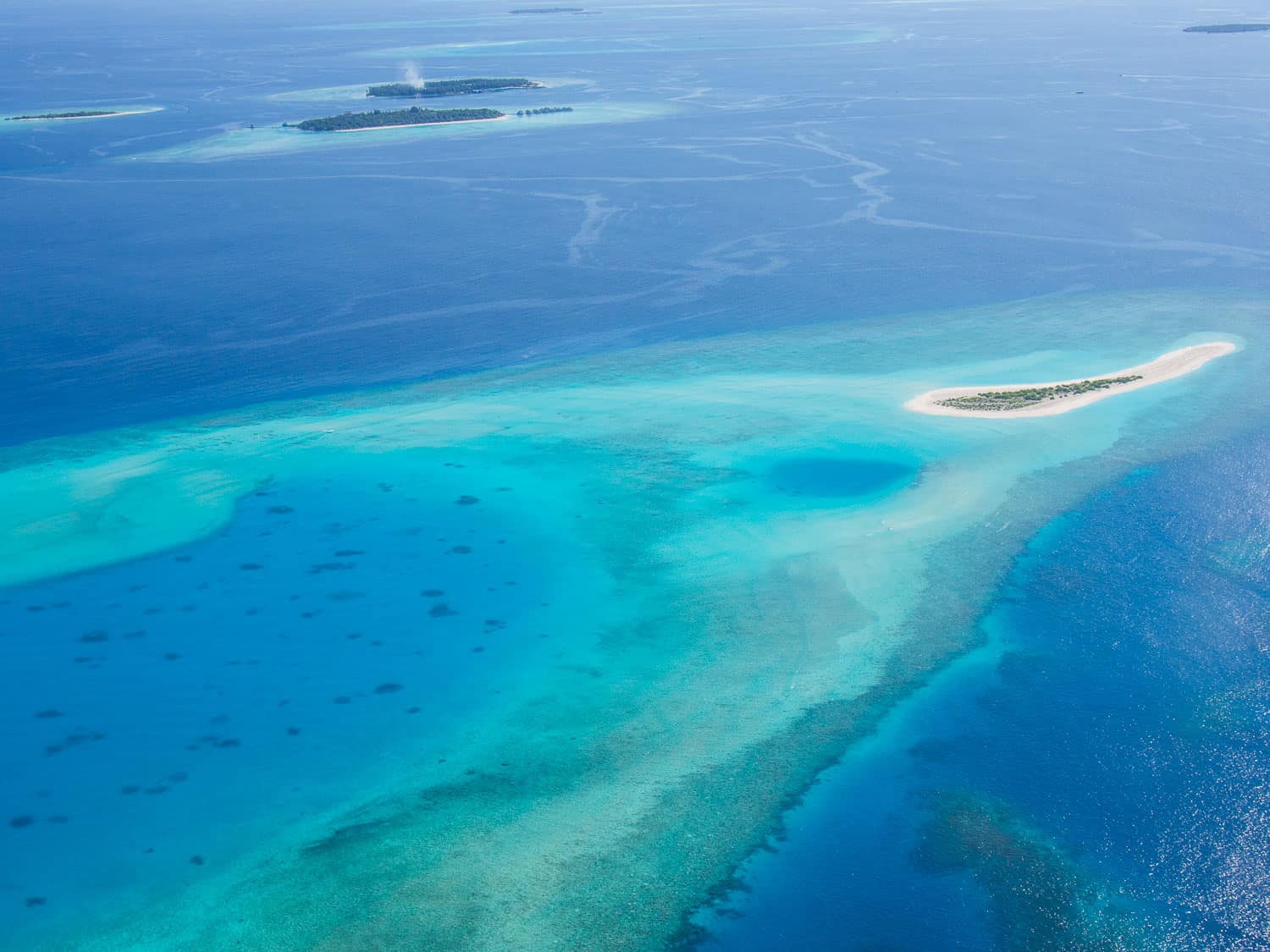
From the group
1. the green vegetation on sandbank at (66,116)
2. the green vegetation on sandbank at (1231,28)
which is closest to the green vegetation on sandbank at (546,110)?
the green vegetation on sandbank at (66,116)

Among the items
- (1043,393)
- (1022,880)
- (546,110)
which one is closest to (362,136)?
(546,110)

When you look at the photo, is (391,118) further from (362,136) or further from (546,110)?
(546,110)

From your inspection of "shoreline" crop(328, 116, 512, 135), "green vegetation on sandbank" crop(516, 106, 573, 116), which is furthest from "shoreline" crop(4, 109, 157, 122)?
"green vegetation on sandbank" crop(516, 106, 573, 116)

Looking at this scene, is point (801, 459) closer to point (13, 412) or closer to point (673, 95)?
point (13, 412)

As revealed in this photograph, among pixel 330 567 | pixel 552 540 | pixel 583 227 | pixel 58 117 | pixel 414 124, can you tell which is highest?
pixel 58 117

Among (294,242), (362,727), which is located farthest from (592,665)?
(294,242)

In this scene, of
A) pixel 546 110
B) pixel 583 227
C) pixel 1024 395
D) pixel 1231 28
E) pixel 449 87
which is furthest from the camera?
pixel 1231 28
